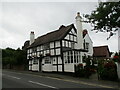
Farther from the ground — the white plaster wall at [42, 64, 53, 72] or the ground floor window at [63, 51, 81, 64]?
the ground floor window at [63, 51, 81, 64]

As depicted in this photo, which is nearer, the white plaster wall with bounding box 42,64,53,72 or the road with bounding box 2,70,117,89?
the road with bounding box 2,70,117,89

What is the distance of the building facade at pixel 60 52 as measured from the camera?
2277 cm

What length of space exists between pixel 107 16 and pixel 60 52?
11.4 metres

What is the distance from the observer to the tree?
49.4 ft

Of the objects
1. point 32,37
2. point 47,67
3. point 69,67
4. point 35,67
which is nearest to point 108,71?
point 69,67

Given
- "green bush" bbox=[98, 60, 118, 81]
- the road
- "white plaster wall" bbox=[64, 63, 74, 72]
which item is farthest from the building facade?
the road

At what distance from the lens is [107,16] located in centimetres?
1560

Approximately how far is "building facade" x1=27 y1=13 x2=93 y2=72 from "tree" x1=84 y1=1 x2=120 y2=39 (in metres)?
6.72

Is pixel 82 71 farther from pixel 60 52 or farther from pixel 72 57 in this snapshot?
pixel 60 52

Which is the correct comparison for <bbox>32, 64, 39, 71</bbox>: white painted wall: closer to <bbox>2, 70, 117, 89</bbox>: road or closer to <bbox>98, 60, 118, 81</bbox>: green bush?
<bbox>2, 70, 117, 89</bbox>: road

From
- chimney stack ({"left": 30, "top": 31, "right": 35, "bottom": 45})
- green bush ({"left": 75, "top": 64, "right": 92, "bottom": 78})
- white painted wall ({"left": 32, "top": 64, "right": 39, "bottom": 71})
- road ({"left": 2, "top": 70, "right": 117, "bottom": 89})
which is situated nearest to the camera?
road ({"left": 2, "top": 70, "right": 117, "bottom": 89})

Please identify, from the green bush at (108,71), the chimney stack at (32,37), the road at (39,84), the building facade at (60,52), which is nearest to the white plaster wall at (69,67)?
the building facade at (60,52)

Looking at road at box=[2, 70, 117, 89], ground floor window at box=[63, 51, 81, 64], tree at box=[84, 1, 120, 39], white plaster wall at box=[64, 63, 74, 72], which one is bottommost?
road at box=[2, 70, 117, 89]

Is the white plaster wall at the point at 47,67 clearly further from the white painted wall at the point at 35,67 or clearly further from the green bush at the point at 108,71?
the green bush at the point at 108,71
